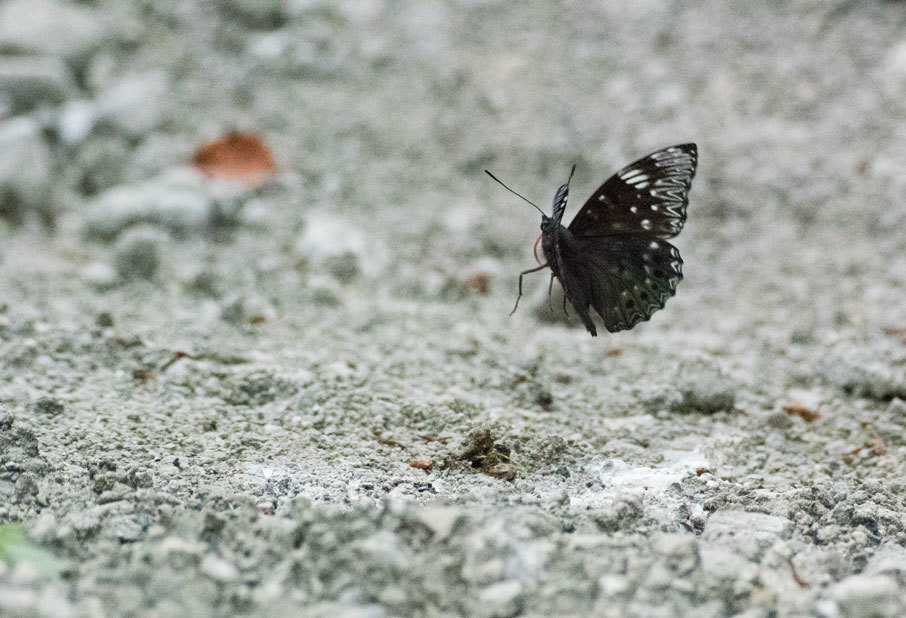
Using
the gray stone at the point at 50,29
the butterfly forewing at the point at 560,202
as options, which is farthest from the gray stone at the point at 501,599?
the gray stone at the point at 50,29

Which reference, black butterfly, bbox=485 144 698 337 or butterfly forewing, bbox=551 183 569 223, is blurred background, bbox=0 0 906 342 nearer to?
black butterfly, bbox=485 144 698 337

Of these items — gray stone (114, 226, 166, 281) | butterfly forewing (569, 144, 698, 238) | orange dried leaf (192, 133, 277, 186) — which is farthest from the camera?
orange dried leaf (192, 133, 277, 186)

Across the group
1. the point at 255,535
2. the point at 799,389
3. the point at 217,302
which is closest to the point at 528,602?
the point at 255,535

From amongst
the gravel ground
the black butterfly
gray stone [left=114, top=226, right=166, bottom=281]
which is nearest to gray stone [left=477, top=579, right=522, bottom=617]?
the gravel ground

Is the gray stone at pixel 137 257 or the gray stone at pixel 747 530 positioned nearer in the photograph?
the gray stone at pixel 747 530

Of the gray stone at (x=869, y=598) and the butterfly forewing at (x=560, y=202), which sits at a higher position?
the butterfly forewing at (x=560, y=202)

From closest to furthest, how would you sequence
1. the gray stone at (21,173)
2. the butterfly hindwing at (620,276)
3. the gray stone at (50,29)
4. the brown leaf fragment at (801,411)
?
the butterfly hindwing at (620,276) → the brown leaf fragment at (801,411) → the gray stone at (21,173) → the gray stone at (50,29)

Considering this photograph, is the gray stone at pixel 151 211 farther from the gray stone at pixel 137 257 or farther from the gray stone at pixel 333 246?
the gray stone at pixel 333 246
